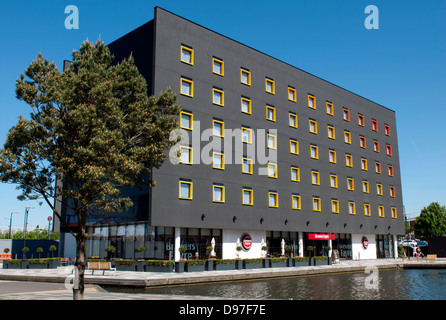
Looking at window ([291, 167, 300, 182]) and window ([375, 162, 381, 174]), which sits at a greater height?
window ([375, 162, 381, 174])

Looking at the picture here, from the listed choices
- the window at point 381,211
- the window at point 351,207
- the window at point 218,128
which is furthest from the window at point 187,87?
the window at point 381,211

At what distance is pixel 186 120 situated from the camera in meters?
39.0

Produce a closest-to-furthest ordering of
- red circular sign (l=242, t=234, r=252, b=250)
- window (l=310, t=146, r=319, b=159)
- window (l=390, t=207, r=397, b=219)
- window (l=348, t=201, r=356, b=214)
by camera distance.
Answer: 1. red circular sign (l=242, t=234, r=252, b=250)
2. window (l=310, t=146, r=319, b=159)
3. window (l=348, t=201, r=356, b=214)
4. window (l=390, t=207, r=397, b=219)

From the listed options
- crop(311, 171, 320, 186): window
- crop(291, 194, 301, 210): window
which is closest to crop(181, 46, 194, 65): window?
crop(291, 194, 301, 210): window

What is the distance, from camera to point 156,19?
38.2 meters

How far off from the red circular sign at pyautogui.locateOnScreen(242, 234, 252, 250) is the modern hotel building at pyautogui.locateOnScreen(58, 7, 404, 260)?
0.55 feet

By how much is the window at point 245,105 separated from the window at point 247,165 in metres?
5.25

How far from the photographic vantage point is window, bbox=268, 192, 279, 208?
45.3m

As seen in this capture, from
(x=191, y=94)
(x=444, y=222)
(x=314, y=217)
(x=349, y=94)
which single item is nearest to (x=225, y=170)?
(x=191, y=94)

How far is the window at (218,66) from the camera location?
139 ft

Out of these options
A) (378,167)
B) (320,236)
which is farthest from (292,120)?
(378,167)

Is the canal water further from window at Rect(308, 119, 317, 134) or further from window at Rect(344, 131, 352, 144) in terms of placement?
window at Rect(344, 131, 352, 144)

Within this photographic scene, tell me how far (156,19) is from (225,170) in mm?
15619
